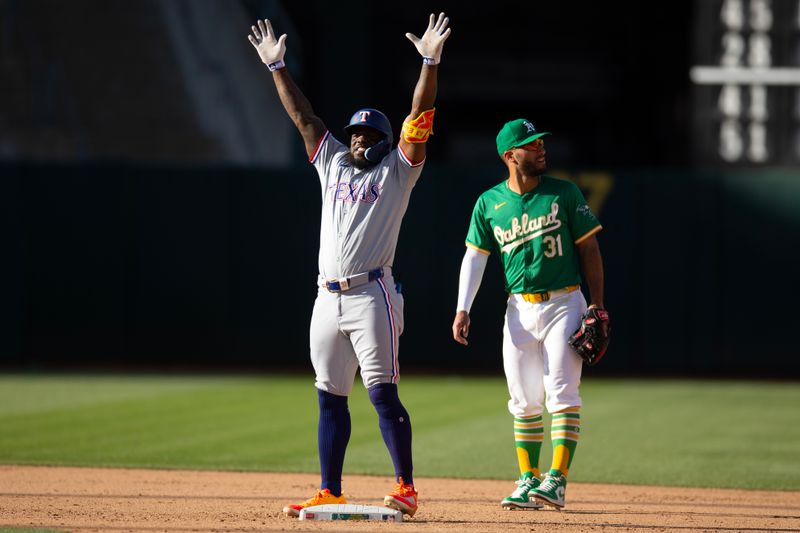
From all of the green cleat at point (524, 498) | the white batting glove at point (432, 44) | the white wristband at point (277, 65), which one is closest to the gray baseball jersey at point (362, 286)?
the white batting glove at point (432, 44)

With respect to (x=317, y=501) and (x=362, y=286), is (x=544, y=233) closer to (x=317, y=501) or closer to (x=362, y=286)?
(x=362, y=286)

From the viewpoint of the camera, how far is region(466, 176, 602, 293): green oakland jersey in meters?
6.41

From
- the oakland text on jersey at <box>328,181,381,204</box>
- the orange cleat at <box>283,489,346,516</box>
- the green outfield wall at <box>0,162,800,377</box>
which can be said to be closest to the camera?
the orange cleat at <box>283,489,346,516</box>

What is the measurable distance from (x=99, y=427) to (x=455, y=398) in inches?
175

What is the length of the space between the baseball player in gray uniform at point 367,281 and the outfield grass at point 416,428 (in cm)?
212

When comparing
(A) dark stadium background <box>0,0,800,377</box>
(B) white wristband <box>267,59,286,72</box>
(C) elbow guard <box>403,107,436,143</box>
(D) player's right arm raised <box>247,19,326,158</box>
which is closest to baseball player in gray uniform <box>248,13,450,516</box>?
(C) elbow guard <box>403,107,436,143</box>

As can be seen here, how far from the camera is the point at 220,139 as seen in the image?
1909 centimetres

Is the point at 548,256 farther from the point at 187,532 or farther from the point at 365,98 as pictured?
the point at 365,98

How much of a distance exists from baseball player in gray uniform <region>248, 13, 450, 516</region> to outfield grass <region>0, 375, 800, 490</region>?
2122 millimetres

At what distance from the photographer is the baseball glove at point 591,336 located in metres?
6.29

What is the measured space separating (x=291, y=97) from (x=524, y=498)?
236cm

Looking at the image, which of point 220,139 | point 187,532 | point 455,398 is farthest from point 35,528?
point 220,139

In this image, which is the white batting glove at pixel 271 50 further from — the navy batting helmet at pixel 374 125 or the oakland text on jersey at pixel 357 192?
the oakland text on jersey at pixel 357 192

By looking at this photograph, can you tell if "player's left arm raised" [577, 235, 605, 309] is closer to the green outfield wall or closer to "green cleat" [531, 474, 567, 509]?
"green cleat" [531, 474, 567, 509]
